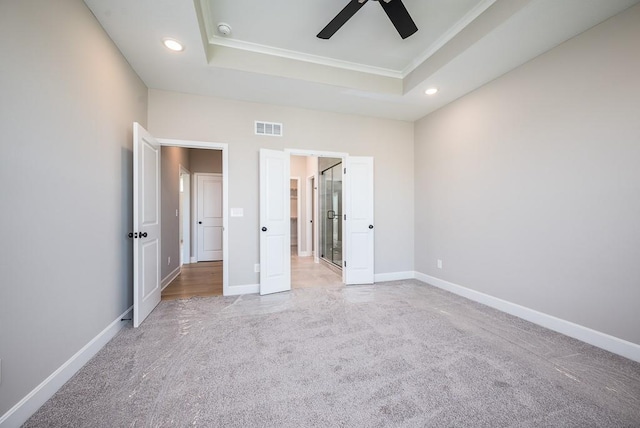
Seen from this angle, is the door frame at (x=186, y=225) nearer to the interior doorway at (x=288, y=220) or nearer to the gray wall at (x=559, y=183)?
the interior doorway at (x=288, y=220)

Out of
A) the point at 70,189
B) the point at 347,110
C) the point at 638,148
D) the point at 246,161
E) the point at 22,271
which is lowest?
the point at 22,271

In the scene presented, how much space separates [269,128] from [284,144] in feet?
1.02

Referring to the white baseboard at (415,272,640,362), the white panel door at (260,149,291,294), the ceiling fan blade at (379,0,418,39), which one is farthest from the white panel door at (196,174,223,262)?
the white baseboard at (415,272,640,362)

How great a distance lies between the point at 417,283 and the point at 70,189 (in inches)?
169

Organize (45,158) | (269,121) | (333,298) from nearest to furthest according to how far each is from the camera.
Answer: (45,158) → (333,298) → (269,121)

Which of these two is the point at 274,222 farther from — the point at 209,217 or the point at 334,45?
the point at 209,217

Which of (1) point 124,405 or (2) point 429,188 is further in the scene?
(2) point 429,188

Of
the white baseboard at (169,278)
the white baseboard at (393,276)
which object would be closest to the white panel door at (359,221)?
the white baseboard at (393,276)

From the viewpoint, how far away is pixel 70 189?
1785 millimetres

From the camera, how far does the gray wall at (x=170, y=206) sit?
151 inches

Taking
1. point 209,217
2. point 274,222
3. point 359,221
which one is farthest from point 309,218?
point 274,222

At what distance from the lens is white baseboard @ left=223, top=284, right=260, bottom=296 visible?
11.3ft

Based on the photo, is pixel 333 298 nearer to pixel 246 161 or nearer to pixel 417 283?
pixel 417 283

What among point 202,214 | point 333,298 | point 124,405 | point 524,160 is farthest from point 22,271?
point 202,214
